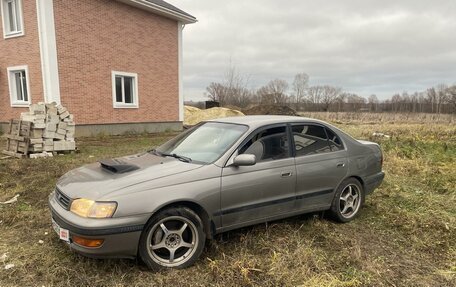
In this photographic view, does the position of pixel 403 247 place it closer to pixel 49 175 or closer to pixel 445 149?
pixel 49 175

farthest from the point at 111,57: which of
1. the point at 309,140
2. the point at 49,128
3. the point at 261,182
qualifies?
the point at 261,182

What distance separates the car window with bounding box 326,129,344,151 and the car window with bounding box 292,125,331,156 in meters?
0.08

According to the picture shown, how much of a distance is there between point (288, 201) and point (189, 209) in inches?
51.5

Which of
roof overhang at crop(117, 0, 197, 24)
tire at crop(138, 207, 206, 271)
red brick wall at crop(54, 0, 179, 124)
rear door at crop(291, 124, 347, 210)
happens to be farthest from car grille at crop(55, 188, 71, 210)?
roof overhang at crop(117, 0, 197, 24)

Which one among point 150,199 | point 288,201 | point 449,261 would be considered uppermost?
point 150,199

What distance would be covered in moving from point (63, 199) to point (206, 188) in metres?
1.43

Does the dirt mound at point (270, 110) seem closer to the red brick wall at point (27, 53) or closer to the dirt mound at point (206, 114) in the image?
the dirt mound at point (206, 114)

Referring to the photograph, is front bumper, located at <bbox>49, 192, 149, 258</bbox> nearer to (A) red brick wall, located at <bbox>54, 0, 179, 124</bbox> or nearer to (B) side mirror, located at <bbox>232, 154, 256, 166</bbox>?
(B) side mirror, located at <bbox>232, 154, 256, 166</bbox>

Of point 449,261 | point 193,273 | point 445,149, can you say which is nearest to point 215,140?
point 193,273

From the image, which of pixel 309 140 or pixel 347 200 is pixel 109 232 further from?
pixel 347 200

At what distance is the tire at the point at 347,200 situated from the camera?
4.44 metres

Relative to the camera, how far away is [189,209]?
3240mm

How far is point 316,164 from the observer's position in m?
4.18

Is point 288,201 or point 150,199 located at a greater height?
point 150,199
